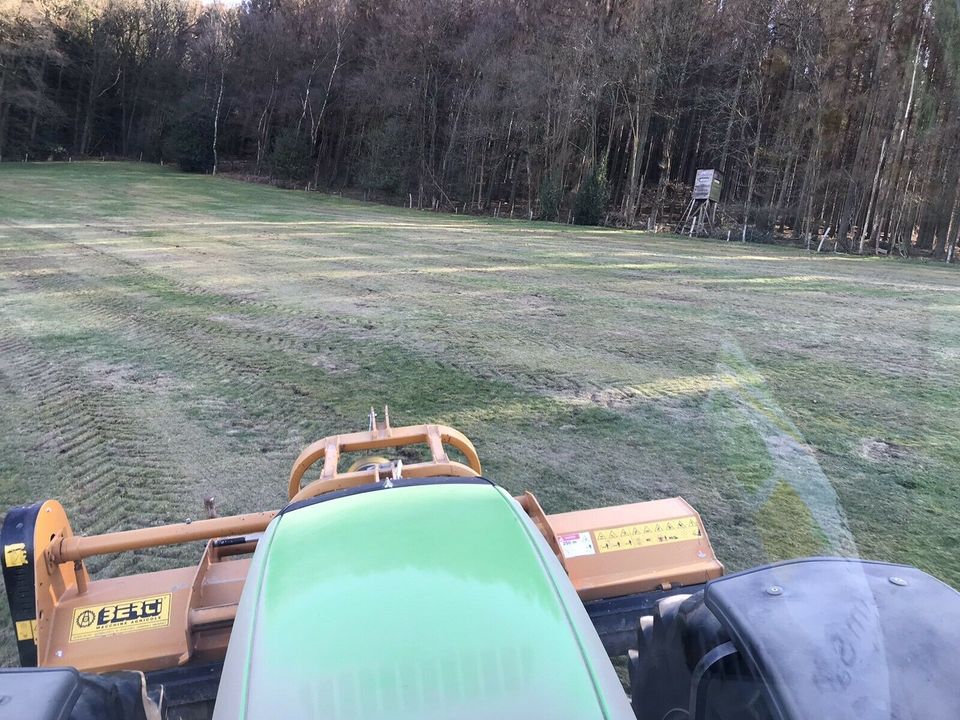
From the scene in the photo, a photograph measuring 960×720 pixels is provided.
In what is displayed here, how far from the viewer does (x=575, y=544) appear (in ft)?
8.00

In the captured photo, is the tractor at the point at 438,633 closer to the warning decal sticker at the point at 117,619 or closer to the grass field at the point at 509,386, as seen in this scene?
the warning decal sticker at the point at 117,619

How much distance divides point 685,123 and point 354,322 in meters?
28.1

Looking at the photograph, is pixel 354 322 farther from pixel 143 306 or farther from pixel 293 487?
pixel 293 487

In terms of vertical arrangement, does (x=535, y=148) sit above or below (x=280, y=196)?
above

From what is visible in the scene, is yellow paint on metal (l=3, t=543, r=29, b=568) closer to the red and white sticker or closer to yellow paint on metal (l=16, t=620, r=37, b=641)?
yellow paint on metal (l=16, t=620, r=37, b=641)

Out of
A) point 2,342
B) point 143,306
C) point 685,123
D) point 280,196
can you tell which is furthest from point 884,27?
point 2,342

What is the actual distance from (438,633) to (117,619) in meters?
1.33

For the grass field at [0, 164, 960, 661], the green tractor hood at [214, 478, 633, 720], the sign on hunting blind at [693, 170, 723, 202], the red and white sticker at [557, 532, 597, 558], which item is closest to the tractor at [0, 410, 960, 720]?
the green tractor hood at [214, 478, 633, 720]

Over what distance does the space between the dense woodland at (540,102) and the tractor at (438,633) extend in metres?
21.7

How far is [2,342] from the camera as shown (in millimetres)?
6137

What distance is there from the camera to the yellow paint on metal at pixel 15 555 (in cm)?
194

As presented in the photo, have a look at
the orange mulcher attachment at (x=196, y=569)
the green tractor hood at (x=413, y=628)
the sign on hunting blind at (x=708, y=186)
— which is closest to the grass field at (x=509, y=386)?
the orange mulcher attachment at (x=196, y=569)

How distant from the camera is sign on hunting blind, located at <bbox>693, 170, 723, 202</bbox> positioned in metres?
26.3

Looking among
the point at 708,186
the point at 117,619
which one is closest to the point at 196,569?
the point at 117,619
